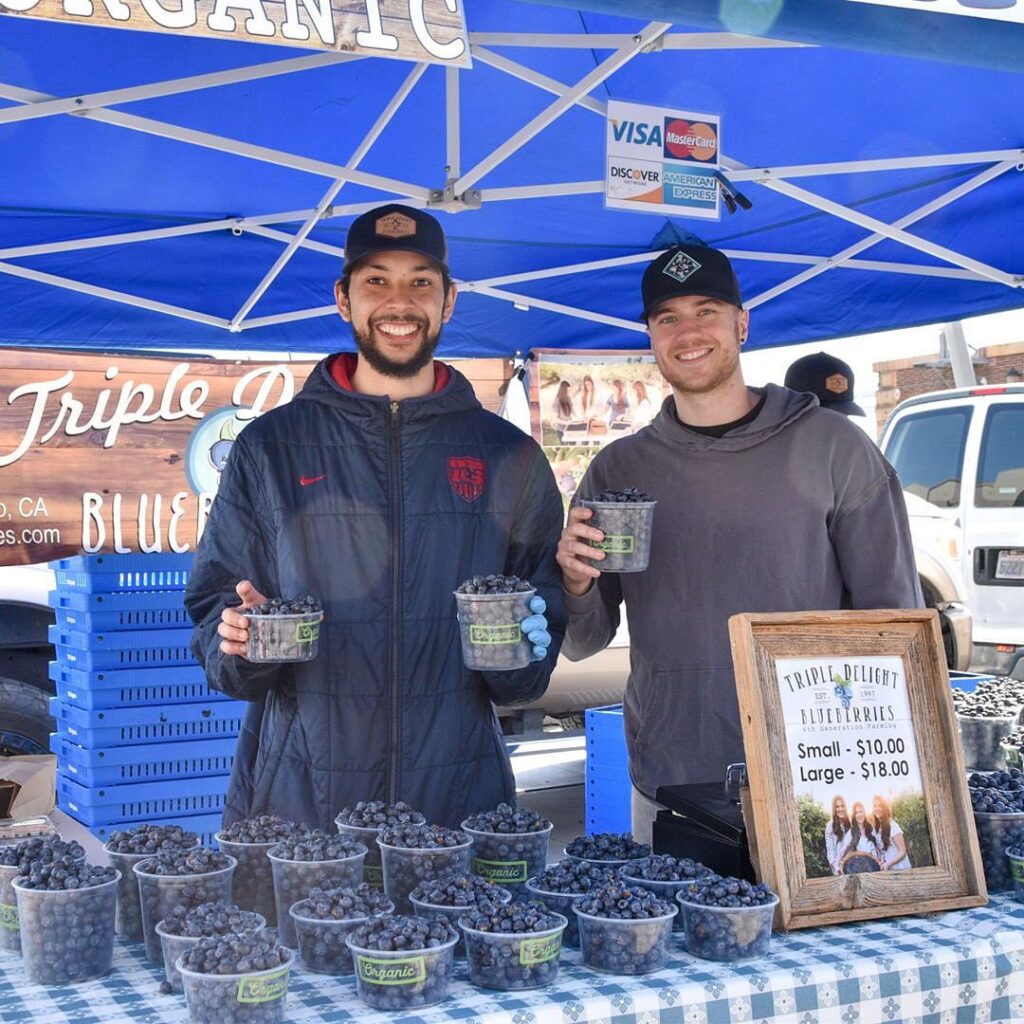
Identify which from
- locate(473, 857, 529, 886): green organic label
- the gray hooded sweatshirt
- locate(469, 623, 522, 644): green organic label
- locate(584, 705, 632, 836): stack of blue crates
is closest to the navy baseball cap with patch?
the gray hooded sweatshirt

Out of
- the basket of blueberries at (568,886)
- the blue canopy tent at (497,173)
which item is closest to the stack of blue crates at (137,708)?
the blue canopy tent at (497,173)

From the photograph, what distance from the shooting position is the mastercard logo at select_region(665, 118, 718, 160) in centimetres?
399

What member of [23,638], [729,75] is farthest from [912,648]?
[23,638]

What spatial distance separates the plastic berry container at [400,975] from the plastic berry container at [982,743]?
1484 millimetres

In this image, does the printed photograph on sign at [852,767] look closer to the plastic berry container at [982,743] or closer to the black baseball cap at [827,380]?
the plastic berry container at [982,743]

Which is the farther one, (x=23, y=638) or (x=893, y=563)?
(x=23, y=638)

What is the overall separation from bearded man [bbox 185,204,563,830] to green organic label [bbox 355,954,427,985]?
0.93 meters

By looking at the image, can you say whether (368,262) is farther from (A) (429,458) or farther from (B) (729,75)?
(B) (729,75)

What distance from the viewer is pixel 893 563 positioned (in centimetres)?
269

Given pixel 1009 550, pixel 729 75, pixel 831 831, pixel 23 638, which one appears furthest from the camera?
pixel 1009 550

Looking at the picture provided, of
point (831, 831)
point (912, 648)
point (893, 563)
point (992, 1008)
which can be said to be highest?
point (893, 563)

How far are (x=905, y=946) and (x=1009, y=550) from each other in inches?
276

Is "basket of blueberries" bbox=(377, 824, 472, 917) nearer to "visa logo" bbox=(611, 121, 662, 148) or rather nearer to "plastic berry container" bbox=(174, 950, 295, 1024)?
"plastic berry container" bbox=(174, 950, 295, 1024)

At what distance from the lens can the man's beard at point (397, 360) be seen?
104 inches
